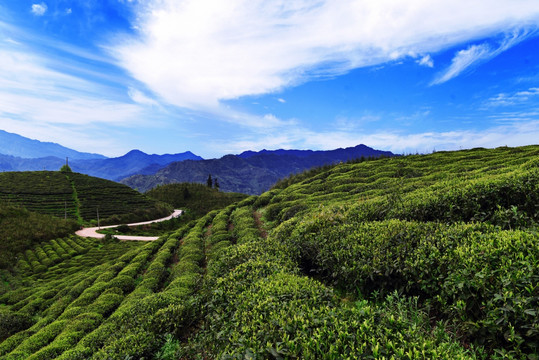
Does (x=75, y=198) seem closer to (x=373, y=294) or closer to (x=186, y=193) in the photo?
(x=186, y=193)

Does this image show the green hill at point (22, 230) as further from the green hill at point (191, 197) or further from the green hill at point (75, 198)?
the green hill at point (191, 197)

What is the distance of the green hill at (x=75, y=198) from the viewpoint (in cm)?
7325

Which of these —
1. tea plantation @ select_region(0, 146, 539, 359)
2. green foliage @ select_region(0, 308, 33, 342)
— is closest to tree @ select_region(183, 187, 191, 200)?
green foliage @ select_region(0, 308, 33, 342)

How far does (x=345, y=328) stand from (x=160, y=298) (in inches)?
301

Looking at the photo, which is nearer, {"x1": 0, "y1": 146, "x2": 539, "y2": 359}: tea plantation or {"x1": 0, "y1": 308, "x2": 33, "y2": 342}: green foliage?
{"x1": 0, "y1": 146, "x2": 539, "y2": 359}: tea plantation

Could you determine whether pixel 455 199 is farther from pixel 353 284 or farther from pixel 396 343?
pixel 396 343

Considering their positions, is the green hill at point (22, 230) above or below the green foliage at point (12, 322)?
above

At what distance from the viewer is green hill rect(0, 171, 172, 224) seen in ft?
240

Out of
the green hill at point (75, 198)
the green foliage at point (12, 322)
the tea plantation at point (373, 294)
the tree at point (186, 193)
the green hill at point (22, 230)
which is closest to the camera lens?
the tea plantation at point (373, 294)

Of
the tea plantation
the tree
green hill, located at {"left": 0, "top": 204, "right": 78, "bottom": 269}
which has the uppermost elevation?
the tea plantation

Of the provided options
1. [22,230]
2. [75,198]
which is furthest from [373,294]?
[75,198]

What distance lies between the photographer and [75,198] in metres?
85.4

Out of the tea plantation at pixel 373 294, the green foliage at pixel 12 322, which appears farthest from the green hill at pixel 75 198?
the tea plantation at pixel 373 294

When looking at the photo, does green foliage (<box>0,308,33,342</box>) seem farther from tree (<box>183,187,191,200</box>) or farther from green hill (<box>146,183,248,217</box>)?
tree (<box>183,187,191,200</box>)
